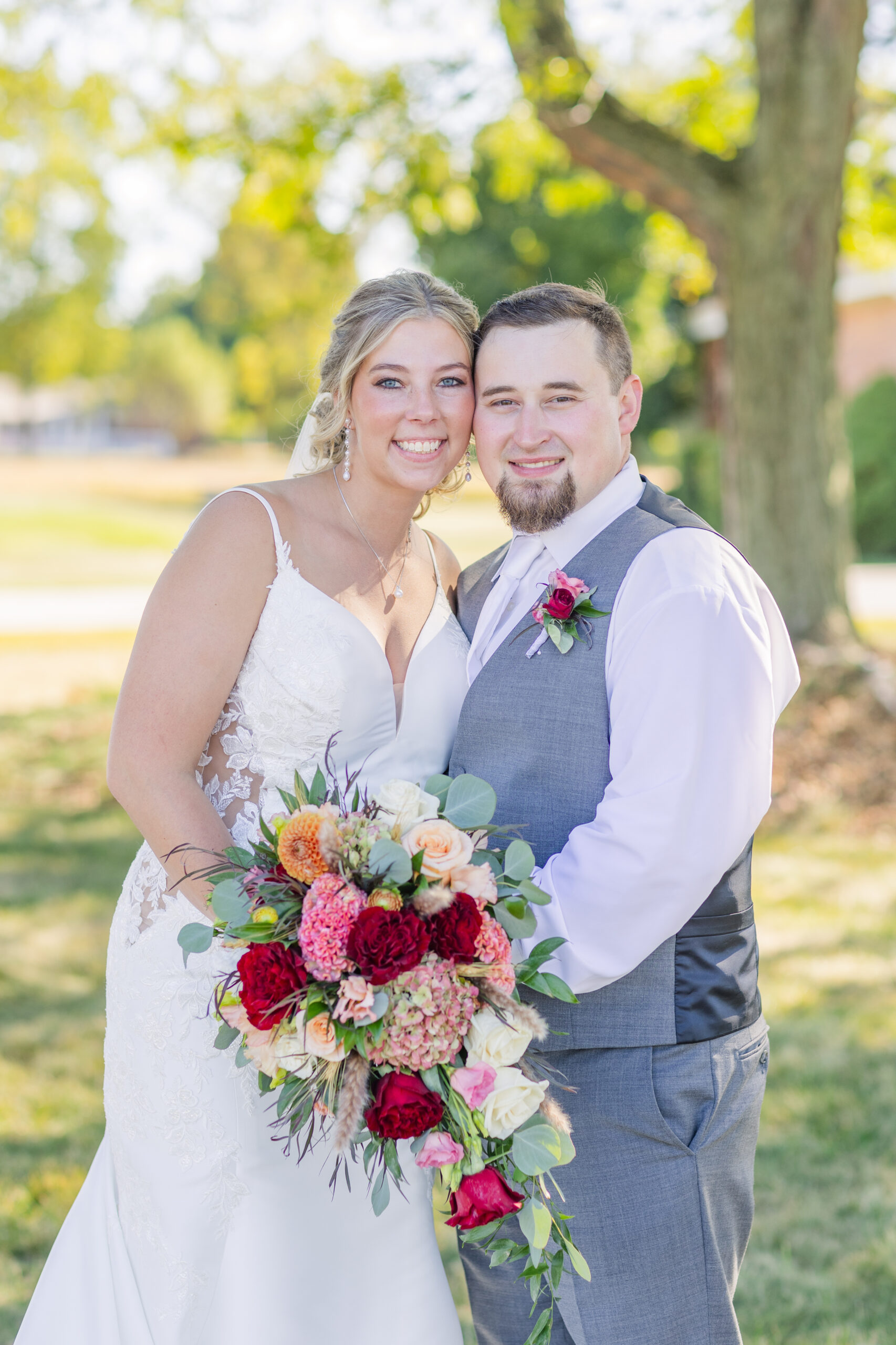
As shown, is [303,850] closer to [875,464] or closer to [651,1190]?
[651,1190]

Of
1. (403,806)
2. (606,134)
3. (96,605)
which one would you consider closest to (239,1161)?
(403,806)

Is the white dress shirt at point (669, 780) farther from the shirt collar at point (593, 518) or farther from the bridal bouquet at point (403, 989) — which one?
the shirt collar at point (593, 518)

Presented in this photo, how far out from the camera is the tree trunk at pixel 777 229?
853 cm

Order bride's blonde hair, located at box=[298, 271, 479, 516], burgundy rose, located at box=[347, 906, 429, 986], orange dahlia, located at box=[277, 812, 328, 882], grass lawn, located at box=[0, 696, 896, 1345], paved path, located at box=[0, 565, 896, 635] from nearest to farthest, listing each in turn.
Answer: burgundy rose, located at box=[347, 906, 429, 986] < orange dahlia, located at box=[277, 812, 328, 882] < bride's blonde hair, located at box=[298, 271, 479, 516] < grass lawn, located at box=[0, 696, 896, 1345] < paved path, located at box=[0, 565, 896, 635]

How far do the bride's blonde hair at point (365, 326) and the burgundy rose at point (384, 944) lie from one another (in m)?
1.56

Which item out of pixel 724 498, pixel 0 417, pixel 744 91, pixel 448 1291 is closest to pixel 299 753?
pixel 448 1291

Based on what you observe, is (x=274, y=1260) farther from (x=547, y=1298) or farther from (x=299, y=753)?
(x=299, y=753)

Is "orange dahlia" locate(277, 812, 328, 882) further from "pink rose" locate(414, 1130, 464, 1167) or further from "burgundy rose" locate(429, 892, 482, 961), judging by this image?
"pink rose" locate(414, 1130, 464, 1167)

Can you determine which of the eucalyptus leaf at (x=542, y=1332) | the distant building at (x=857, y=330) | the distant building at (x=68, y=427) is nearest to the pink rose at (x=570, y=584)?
the eucalyptus leaf at (x=542, y=1332)

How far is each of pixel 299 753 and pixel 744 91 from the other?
1130cm

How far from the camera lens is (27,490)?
35.9 meters

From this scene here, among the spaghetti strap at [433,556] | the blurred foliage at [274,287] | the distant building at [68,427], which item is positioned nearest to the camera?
the spaghetti strap at [433,556]

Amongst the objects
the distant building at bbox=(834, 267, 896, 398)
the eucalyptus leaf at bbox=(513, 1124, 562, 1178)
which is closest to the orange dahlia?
the eucalyptus leaf at bbox=(513, 1124, 562, 1178)

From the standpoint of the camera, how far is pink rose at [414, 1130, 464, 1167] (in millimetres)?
2074
